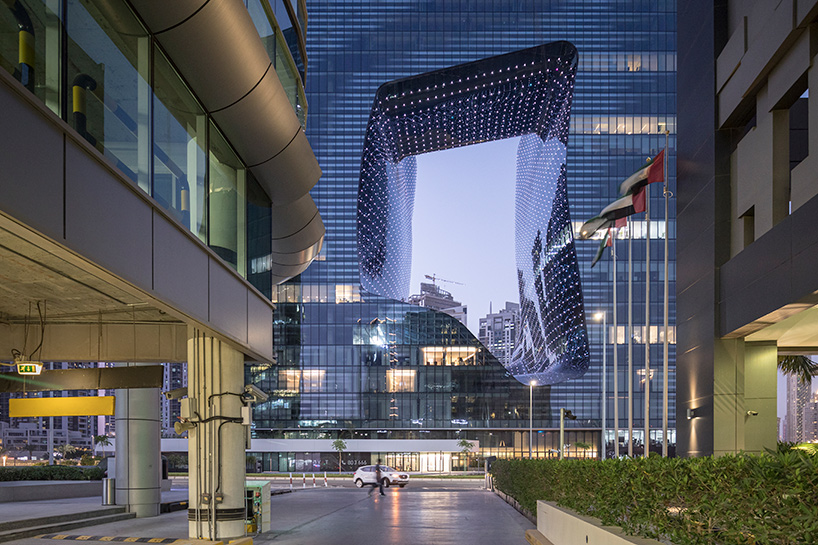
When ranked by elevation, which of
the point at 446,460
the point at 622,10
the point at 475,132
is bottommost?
the point at 446,460

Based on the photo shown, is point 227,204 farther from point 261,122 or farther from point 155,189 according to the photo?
point 155,189

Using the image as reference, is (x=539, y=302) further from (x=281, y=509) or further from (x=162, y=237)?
(x=162, y=237)

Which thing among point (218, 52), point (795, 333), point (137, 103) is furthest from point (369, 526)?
point (137, 103)

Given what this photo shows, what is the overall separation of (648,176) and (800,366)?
832 centimetres

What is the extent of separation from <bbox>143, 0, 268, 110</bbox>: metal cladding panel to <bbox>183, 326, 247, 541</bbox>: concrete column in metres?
5.26

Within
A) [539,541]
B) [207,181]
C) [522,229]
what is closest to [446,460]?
[522,229]

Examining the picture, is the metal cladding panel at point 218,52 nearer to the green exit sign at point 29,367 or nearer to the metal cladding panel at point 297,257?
the green exit sign at point 29,367

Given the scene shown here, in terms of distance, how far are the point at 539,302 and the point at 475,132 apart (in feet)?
89.2

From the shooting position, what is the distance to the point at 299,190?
17.1 metres

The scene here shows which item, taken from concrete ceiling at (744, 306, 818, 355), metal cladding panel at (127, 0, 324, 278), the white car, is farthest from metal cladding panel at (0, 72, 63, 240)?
the white car

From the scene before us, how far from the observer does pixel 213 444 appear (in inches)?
595

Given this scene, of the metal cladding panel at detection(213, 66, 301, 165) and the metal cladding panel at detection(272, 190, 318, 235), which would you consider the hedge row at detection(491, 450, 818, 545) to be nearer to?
the metal cladding panel at detection(213, 66, 301, 165)

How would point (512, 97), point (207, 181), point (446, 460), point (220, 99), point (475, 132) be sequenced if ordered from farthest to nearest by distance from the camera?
1. point (475, 132)
2. point (512, 97)
3. point (446, 460)
4. point (207, 181)
5. point (220, 99)

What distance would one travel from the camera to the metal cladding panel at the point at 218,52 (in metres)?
10.0
